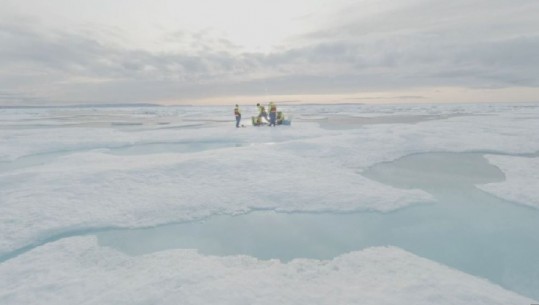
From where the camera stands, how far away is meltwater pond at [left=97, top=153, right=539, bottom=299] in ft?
12.5

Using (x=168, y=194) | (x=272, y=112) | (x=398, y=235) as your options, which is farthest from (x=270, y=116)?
(x=398, y=235)

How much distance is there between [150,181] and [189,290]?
4.29 metres

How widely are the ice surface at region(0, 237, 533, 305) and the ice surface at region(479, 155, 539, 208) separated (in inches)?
144

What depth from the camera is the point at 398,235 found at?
4508 mm

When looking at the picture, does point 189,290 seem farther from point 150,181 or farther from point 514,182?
point 514,182

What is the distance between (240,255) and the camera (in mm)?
3945

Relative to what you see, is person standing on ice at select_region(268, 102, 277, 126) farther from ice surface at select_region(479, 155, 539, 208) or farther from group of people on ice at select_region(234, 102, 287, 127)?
ice surface at select_region(479, 155, 539, 208)

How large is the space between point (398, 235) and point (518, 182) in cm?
440

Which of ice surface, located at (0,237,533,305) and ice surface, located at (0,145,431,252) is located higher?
ice surface, located at (0,145,431,252)

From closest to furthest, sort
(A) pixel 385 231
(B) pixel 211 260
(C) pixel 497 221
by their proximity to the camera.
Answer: (B) pixel 211 260 → (A) pixel 385 231 → (C) pixel 497 221

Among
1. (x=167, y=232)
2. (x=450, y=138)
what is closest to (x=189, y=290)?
(x=167, y=232)

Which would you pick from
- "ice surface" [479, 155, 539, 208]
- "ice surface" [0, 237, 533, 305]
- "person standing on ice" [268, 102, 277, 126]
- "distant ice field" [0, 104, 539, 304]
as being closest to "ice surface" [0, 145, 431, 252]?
"distant ice field" [0, 104, 539, 304]

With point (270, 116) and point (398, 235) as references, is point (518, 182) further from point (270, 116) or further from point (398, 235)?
point (270, 116)

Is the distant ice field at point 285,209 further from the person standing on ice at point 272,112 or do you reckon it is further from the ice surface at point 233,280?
the person standing on ice at point 272,112
